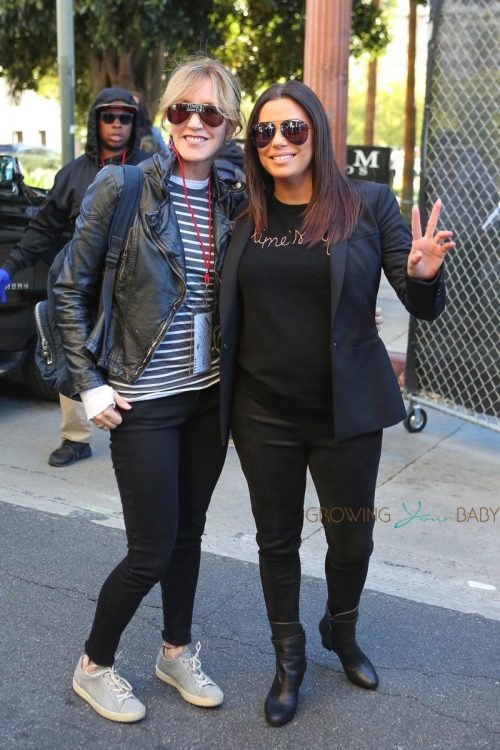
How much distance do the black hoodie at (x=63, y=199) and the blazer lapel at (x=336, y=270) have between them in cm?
280

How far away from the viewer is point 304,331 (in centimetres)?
284

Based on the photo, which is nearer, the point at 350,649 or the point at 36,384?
the point at 350,649

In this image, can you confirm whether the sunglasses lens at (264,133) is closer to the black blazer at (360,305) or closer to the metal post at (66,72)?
the black blazer at (360,305)

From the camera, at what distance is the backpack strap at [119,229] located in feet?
9.14

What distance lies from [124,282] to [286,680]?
52.0 inches

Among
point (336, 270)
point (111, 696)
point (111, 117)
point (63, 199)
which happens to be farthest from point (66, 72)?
point (111, 696)

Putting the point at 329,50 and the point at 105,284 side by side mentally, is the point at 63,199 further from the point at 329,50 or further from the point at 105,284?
the point at 105,284

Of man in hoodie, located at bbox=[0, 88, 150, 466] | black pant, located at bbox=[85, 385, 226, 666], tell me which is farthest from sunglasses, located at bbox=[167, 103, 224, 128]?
man in hoodie, located at bbox=[0, 88, 150, 466]

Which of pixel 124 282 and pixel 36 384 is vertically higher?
pixel 124 282

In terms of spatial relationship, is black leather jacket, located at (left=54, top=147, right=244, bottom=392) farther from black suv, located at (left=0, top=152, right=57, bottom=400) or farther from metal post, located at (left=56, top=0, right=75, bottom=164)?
metal post, located at (left=56, top=0, right=75, bottom=164)

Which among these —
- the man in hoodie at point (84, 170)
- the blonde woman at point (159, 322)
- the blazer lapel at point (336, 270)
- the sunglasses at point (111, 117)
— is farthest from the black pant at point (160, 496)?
the sunglasses at point (111, 117)

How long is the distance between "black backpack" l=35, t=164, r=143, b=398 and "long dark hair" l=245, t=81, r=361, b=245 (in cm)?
35

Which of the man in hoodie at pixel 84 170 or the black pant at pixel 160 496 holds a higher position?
the man in hoodie at pixel 84 170

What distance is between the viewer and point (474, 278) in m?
5.83
